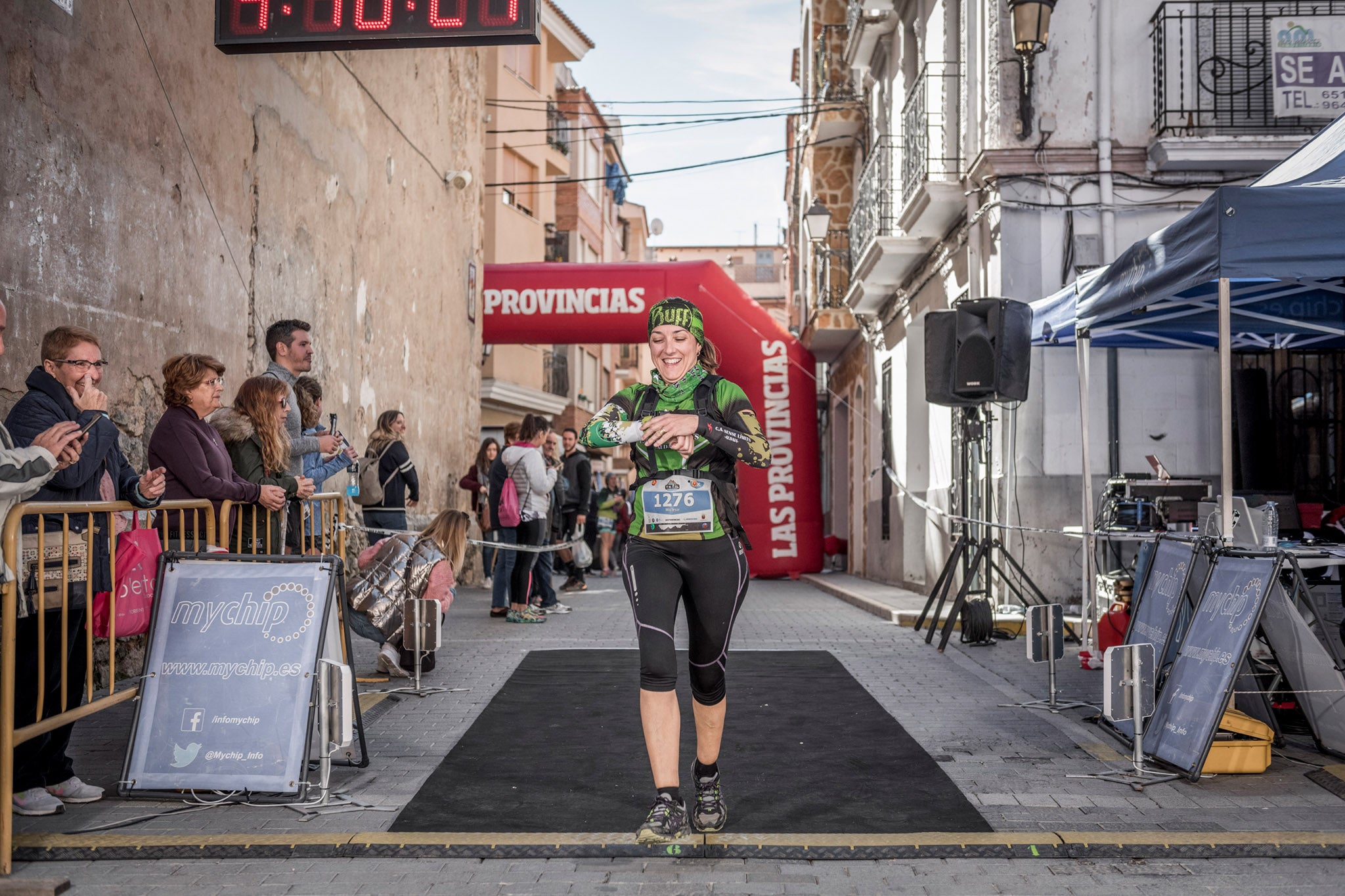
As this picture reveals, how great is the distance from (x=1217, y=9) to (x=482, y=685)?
8959 mm

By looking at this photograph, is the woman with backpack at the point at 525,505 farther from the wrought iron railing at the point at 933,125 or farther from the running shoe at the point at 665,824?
the running shoe at the point at 665,824

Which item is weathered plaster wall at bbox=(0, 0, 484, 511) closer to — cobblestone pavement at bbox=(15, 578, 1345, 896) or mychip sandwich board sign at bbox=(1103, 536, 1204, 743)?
cobblestone pavement at bbox=(15, 578, 1345, 896)

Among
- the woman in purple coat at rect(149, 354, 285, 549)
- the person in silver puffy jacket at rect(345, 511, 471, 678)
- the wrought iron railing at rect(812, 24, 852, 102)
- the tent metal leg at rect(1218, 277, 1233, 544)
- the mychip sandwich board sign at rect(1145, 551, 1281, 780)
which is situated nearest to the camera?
the mychip sandwich board sign at rect(1145, 551, 1281, 780)

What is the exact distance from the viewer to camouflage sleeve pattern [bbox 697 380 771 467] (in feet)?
14.7

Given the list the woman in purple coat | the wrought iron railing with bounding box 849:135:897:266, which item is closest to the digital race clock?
the woman in purple coat

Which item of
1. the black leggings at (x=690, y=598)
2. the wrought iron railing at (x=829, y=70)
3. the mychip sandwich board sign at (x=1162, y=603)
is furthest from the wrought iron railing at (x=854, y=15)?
the black leggings at (x=690, y=598)

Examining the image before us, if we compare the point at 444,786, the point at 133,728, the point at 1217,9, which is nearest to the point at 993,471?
the point at 1217,9

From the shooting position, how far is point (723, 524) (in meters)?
4.55

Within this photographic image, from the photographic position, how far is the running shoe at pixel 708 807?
4543 millimetres

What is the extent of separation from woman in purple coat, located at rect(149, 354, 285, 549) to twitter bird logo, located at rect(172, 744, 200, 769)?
1249 millimetres

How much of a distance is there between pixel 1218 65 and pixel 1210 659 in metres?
8.03

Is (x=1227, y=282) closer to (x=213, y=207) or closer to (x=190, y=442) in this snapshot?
(x=190, y=442)

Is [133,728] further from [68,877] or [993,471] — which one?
[993,471]

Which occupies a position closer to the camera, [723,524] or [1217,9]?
[723,524]
